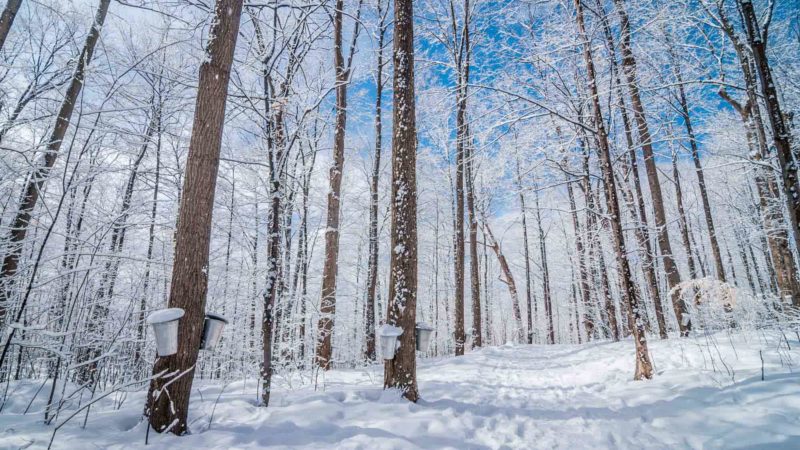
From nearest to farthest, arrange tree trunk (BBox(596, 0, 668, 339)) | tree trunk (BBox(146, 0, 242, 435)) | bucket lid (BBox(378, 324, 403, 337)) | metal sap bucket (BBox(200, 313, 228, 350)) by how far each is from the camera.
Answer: tree trunk (BBox(146, 0, 242, 435)), metal sap bucket (BBox(200, 313, 228, 350)), bucket lid (BBox(378, 324, 403, 337)), tree trunk (BBox(596, 0, 668, 339))

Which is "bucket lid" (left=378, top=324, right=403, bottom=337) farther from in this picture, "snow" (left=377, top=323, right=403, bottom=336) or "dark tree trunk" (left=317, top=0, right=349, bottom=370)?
"dark tree trunk" (left=317, top=0, right=349, bottom=370)

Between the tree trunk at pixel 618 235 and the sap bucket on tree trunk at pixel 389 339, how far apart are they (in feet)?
11.3

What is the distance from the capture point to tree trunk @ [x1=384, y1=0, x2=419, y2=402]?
4.13m

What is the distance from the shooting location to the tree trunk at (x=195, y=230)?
2.78 metres

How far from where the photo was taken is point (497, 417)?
377 cm

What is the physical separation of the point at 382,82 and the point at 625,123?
274 inches

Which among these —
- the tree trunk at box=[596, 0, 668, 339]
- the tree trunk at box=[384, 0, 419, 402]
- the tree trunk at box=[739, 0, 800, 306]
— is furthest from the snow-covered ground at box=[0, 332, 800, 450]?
the tree trunk at box=[596, 0, 668, 339]

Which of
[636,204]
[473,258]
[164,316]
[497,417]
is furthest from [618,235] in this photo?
[473,258]

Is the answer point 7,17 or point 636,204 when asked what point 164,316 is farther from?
point 636,204

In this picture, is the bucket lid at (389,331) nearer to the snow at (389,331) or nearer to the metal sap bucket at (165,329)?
the snow at (389,331)

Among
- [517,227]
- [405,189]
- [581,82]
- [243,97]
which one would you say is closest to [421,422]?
[405,189]

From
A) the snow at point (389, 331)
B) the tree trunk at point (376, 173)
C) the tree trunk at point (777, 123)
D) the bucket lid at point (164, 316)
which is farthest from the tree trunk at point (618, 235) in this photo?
the tree trunk at point (376, 173)

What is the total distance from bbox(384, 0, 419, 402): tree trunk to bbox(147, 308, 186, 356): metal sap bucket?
231 centimetres

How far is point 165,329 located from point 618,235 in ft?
18.7
